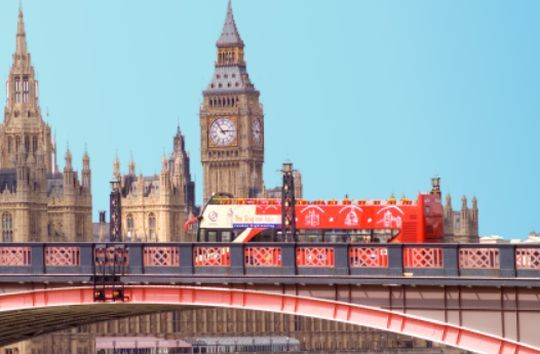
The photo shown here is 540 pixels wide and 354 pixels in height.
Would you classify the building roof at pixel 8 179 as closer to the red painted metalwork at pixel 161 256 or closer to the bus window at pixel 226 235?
the bus window at pixel 226 235

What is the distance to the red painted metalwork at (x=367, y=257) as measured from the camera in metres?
51.2

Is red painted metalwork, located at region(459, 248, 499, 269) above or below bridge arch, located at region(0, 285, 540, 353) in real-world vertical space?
above

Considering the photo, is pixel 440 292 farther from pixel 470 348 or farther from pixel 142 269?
pixel 142 269

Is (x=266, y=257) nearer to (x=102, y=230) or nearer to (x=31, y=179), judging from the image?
(x=31, y=179)

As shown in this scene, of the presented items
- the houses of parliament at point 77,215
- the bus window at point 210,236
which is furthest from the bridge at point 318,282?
the houses of parliament at point 77,215

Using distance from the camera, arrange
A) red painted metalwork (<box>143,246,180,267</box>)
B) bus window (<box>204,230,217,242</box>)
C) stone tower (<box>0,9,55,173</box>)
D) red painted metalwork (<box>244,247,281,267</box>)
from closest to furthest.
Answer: red painted metalwork (<box>244,247,281,267</box>), red painted metalwork (<box>143,246,180,267</box>), bus window (<box>204,230,217,242</box>), stone tower (<box>0,9,55,173</box>)

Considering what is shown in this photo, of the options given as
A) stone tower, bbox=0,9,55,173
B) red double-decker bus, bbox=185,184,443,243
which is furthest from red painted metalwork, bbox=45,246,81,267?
stone tower, bbox=0,9,55,173

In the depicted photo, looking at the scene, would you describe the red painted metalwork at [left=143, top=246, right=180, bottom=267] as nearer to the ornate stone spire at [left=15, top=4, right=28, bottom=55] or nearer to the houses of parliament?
the houses of parliament

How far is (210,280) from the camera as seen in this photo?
172 ft

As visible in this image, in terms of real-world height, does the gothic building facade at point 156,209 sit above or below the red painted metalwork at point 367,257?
above

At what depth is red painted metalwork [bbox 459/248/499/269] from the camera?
49.9 meters

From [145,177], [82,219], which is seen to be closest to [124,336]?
[82,219]

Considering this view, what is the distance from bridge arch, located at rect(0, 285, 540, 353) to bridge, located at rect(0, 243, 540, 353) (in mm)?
24

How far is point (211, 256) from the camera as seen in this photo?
174 ft
